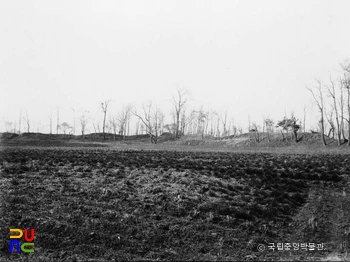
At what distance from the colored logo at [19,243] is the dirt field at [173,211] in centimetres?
16

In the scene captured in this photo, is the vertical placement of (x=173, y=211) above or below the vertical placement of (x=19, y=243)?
above

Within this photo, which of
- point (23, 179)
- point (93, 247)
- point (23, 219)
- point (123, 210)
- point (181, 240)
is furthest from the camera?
point (23, 179)

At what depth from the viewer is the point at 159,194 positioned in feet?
33.9

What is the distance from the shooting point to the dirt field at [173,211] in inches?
286

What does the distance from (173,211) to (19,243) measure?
14.5 ft

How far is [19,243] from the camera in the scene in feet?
24.2

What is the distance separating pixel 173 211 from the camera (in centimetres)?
921

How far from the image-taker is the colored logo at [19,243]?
7.18 m

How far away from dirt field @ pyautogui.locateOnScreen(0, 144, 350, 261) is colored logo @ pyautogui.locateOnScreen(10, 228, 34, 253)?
16cm

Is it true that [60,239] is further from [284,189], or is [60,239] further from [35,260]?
[284,189]

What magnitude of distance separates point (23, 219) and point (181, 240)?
4691mm

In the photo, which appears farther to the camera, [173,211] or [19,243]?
[173,211]

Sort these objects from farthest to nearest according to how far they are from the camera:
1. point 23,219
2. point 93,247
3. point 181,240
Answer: point 23,219 < point 181,240 < point 93,247

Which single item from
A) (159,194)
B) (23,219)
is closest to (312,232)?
(159,194)
